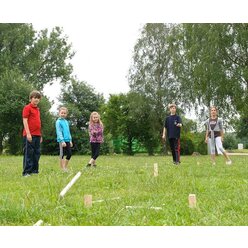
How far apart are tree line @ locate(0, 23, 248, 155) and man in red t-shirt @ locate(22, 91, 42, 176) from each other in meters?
17.0

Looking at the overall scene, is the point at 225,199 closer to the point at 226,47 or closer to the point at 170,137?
the point at 170,137

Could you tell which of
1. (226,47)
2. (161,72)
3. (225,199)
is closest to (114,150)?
(161,72)

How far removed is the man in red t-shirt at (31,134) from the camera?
854cm

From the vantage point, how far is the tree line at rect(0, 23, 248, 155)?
24641 millimetres

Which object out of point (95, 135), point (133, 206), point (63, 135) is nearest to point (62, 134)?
point (63, 135)

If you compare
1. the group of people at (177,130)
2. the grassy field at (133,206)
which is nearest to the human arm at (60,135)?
the group of people at (177,130)

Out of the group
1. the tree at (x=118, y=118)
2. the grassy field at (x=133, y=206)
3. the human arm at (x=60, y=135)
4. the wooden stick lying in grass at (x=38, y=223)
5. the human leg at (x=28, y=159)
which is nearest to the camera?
the wooden stick lying in grass at (x=38, y=223)

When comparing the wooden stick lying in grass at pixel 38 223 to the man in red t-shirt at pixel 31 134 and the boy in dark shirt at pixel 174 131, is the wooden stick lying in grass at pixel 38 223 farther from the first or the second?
the boy in dark shirt at pixel 174 131

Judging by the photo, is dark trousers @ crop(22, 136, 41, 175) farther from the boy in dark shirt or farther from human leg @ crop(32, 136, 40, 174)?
the boy in dark shirt

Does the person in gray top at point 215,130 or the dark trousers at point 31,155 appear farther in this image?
the person in gray top at point 215,130

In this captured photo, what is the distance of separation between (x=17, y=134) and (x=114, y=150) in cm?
1332

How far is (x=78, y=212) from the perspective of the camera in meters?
4.04

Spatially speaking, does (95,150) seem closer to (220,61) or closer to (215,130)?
(215,130)

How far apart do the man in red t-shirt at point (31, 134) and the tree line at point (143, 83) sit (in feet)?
55.6
